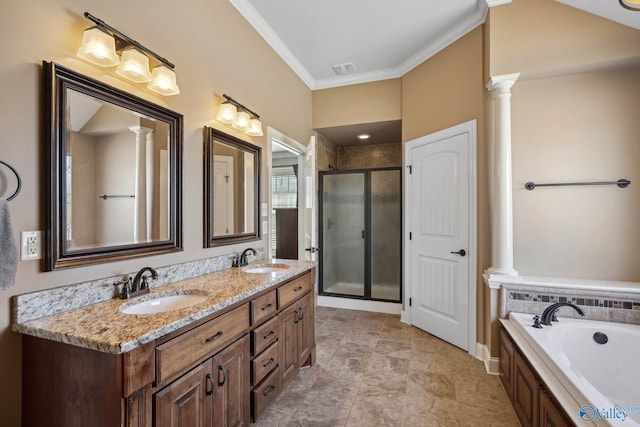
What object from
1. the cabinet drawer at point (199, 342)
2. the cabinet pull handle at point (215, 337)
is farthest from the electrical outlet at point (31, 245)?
the cabinet pull handle at point (215, 337)

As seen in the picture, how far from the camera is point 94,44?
1.25 meters

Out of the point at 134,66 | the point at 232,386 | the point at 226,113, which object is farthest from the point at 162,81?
the point at 232,386

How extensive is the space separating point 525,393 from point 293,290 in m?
1.54

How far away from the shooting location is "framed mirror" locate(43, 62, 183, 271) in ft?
3.87

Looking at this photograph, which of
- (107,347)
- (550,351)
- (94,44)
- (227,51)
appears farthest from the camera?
(227,51)

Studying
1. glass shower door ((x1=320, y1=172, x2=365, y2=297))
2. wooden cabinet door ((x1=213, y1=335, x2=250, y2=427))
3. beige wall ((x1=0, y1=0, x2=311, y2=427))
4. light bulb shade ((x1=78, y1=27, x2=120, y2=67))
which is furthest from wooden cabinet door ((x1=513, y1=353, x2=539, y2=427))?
light bulb shade ((x1=78, y1=27, x2=120, y2=67))

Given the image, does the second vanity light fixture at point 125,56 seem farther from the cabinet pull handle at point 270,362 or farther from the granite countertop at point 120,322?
the cabinet pull handle at point 270,362

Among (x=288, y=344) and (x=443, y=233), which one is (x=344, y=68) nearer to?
(x=443, y=233)

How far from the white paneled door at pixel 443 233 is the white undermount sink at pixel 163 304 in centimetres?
232

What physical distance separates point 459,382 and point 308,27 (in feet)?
10.8

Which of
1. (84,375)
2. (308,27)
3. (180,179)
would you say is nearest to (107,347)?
(84,375)

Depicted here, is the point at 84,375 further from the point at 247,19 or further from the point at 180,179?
the point at 247,19

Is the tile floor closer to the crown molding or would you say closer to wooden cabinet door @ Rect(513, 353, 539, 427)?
wooden cabinet door @ Rect(513, 353, 539, 427)

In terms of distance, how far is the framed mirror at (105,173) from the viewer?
3.87 feet
